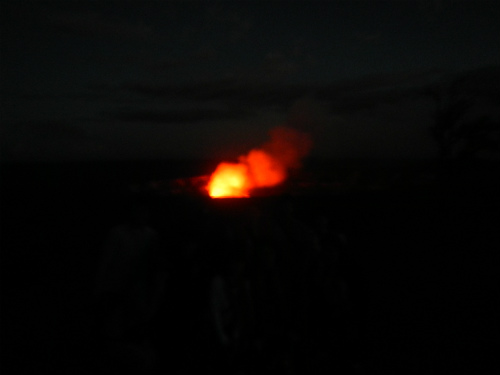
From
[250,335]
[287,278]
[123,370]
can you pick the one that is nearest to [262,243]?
[287,278]

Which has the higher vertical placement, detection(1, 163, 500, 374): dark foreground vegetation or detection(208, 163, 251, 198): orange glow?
detection(208, 163, 251, 198): orange glow

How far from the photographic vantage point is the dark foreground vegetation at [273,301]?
13.8 ft

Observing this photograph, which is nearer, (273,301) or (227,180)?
(273,301)

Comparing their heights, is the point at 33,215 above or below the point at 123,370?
above

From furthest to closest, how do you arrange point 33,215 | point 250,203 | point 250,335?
point 33,215 < point 250,203 < point 250,335

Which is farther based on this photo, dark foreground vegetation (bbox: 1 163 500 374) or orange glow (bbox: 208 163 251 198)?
orange glow (bbox: 208 163 251 198)

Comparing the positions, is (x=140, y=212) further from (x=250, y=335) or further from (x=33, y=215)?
(x=33, y=215)

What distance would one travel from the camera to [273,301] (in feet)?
15.9

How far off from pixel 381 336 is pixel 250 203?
3032 mm

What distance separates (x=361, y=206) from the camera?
562 inches

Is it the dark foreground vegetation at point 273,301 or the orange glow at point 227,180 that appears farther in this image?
the orange glow at point 227,180

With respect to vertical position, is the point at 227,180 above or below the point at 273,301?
above

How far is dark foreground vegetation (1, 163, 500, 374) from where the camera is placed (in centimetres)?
420

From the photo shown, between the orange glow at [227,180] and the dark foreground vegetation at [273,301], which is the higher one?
the orange glow at [227,180]
